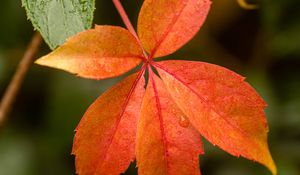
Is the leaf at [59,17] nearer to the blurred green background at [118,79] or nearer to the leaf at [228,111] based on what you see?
the leaf at [228,111]

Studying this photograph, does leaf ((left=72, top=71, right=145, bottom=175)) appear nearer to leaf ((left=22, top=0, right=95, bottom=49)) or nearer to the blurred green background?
leaf ((left=22, top=0, right=95, bottom=49))

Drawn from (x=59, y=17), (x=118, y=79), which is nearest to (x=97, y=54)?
(x=59, y=17)

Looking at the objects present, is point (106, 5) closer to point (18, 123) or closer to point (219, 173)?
point (18, 123)

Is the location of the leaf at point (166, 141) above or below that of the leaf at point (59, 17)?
below

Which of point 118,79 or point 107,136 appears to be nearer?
point 107,136

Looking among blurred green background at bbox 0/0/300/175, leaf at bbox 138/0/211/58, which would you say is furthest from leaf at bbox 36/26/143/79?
blurred green background at bbox 0/0/300/175

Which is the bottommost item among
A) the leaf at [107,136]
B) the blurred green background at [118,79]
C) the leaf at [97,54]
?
the leaf at [107,136]

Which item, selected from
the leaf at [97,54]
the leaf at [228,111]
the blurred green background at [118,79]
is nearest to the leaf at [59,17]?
the leaf at [97,54]

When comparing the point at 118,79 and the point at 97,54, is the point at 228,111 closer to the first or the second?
the point at 97,54
